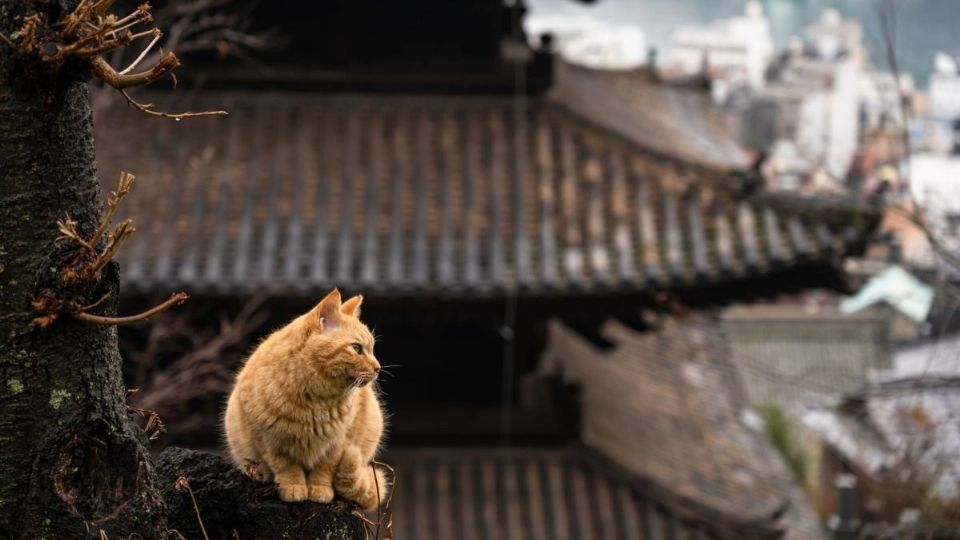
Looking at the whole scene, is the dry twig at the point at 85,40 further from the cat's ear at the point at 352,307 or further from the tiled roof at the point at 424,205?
the tiled roof at the point at 424,205

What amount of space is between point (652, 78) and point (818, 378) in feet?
81.9

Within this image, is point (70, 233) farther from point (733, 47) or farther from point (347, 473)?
point (733, 47)

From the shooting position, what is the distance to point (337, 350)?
3182mm

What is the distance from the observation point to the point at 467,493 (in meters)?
10.8

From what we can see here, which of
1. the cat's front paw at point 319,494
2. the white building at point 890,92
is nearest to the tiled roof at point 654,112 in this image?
the white building at point 890,92

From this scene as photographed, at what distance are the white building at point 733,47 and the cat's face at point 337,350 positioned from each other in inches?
1513

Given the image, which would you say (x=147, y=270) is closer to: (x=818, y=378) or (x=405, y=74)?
Answer: (x=405, y=74)

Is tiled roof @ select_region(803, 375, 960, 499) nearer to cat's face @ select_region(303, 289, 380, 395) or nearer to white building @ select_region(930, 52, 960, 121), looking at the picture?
white building @ select_region(930, 52, 960, 121)

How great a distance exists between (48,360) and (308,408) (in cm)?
74

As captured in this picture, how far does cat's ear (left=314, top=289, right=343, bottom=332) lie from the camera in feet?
10.8

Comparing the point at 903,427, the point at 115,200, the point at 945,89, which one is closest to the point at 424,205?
the point at 945,89

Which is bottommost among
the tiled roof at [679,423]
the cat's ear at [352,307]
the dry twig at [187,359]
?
the tiled roof at [679,423]

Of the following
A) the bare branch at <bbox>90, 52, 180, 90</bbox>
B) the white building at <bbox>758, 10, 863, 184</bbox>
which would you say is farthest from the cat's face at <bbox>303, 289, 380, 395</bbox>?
the white building at <bbox>758, 10, 863, 184</bbox>

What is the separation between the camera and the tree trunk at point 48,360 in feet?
8.75
